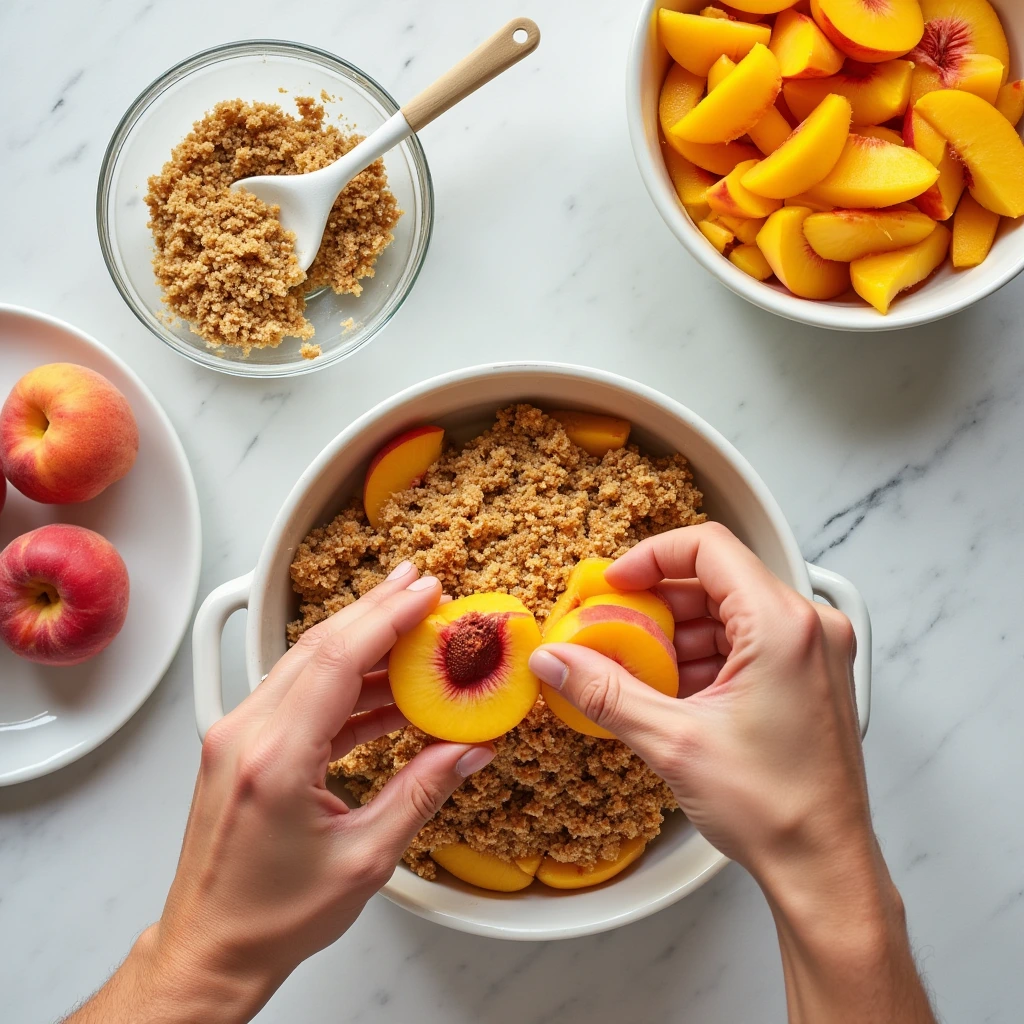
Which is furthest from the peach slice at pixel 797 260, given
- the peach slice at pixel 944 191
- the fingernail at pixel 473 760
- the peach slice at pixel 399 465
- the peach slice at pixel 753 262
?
the fingernail at pixel 473 760

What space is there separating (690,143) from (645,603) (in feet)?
1.88

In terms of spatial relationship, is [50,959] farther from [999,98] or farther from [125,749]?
[999,98]

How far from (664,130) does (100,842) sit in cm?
119

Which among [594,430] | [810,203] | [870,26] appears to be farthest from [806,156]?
[594,430]

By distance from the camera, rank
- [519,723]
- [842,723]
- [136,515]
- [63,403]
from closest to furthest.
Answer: [842,723] < [519,723] < [63,403] < [136,515]

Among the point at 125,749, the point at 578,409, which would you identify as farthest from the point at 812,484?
the point at 125,749

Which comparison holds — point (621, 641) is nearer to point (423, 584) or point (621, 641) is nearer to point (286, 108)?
point (423, 584)

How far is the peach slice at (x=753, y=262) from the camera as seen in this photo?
1.16 metres

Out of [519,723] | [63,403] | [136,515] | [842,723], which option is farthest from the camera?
[136,515]

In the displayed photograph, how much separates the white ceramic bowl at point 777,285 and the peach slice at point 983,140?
0.04 m

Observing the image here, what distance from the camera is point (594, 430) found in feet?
3.67

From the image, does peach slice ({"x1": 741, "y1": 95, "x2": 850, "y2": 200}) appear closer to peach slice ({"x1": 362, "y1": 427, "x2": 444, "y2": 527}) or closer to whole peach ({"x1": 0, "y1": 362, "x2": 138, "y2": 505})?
peach slice ({"x1": 362, "y1": 427, "x2": 444, "y2": 527})

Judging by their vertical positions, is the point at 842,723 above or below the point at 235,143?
below

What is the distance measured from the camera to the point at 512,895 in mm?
1100
